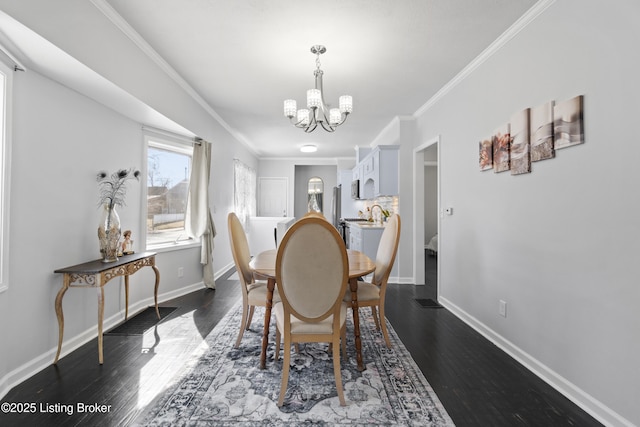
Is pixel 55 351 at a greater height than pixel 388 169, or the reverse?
pixel 388 169

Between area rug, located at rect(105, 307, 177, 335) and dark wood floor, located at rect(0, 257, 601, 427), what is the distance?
113 millimetres

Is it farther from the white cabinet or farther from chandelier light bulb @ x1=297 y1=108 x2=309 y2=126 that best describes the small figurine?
the white cabinet

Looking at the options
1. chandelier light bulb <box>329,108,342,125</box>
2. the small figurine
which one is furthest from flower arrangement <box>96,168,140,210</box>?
chandelier light bulb <box>329,108,342,125</box>

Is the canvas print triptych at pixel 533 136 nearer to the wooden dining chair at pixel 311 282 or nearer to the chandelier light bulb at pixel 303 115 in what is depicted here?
the wooden dining chair at pixel 311 282

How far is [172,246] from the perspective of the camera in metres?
3.76

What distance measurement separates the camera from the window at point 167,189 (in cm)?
363

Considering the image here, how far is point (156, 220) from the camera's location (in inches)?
147

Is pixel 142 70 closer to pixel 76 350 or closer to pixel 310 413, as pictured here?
pixel 76 350

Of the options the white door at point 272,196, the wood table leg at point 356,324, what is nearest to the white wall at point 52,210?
the wood table leg at point 356,324

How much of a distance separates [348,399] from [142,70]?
10.5ft

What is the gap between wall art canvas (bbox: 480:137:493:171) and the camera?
2.63 metres

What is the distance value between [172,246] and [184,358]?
192 cm

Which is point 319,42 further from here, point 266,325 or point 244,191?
point 244,191

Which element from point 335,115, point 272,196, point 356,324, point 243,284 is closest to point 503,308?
point 356,324
